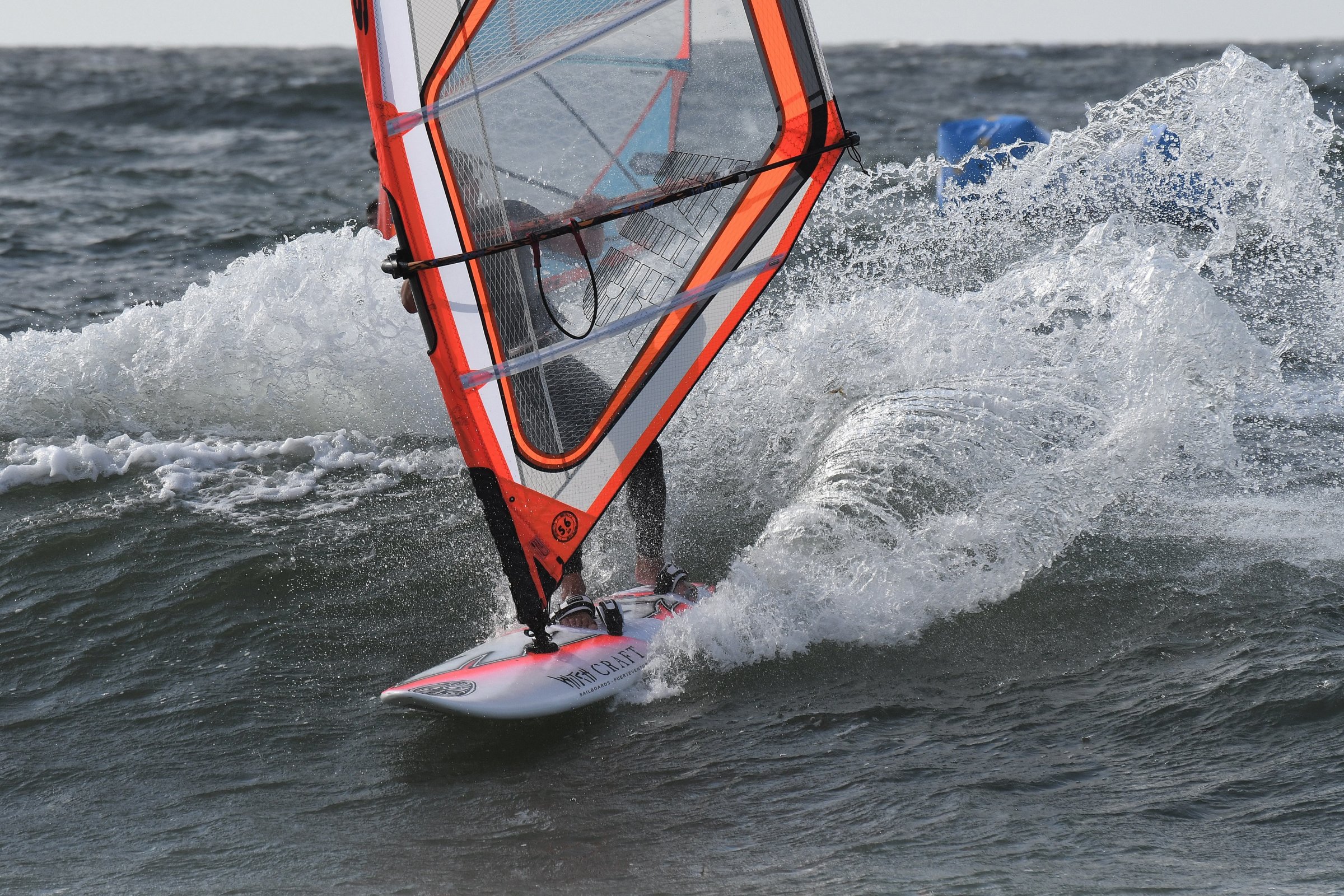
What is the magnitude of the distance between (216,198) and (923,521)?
837 centimetres

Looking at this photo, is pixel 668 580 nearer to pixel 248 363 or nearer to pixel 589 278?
pixel 589 278

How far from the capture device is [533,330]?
9.90 feet

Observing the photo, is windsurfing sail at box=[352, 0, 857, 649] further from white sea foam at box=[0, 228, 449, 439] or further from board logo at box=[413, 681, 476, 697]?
white sea foam at box=[0, 228, 449, 439]

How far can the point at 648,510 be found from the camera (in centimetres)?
342

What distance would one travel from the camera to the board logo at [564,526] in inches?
122

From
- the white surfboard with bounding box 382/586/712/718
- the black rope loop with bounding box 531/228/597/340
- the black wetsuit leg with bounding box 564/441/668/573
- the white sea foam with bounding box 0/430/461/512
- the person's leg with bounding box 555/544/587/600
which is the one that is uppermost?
the black rope loop with bounding box 531/228/597/340

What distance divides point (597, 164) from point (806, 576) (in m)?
1.28

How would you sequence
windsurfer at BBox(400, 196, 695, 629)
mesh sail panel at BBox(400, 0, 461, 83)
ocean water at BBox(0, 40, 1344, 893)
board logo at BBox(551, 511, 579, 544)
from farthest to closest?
board logo at BBox(551, 511, 579, 544), windsurfer at BBox(400, 196, 695, 629), mesh sail panel at BBox(400, 0, 461, 83), ocean water at BBox(0, 40, 1344, 893)

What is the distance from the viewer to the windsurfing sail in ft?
9.34

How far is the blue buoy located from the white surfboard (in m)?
5.84

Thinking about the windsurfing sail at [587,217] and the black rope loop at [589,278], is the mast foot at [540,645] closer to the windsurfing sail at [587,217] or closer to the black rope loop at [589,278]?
the windsurfing sail at [587,217]

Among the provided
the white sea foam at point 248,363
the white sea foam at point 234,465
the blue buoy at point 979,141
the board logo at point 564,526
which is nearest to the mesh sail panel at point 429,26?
the board logo at point 564,526

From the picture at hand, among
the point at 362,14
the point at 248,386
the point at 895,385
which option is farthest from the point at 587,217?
the point at 248,386

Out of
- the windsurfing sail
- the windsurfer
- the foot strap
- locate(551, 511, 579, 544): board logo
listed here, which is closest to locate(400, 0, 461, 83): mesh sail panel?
the windsurfing sail
